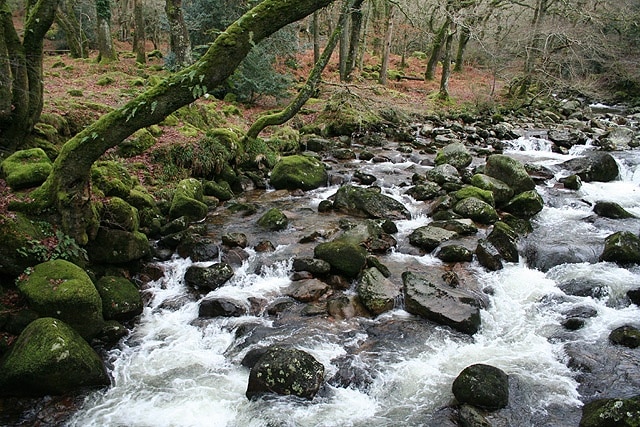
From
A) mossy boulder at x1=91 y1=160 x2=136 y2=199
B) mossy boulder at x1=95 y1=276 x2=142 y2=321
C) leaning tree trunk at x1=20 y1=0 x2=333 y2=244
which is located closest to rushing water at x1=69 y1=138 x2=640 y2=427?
mossy boulder at x1=95 y1=276 x2=142 y2=321

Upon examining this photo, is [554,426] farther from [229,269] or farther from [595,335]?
[229,269]

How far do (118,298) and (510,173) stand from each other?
10848 mm

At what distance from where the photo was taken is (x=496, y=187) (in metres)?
12.1

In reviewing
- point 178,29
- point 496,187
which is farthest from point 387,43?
point 496,187

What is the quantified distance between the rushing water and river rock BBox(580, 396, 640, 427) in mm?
386

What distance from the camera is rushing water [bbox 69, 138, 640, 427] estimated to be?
533 cm

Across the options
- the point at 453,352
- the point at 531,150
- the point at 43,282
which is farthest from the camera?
the point at 531,150

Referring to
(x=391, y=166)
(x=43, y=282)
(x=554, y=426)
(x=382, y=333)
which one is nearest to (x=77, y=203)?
(x=43, y=282)

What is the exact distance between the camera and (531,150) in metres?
18.7

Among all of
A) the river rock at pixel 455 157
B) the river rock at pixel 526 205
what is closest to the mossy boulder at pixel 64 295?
the river rock at pixel 526 205

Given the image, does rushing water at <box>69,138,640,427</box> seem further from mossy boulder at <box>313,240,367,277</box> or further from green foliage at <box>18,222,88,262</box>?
green foliage at <box>18,222,88,262</box>

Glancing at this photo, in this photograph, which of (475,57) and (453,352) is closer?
(453,352)

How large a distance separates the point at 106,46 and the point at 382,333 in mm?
22508

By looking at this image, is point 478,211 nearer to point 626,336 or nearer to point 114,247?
point 626,336
